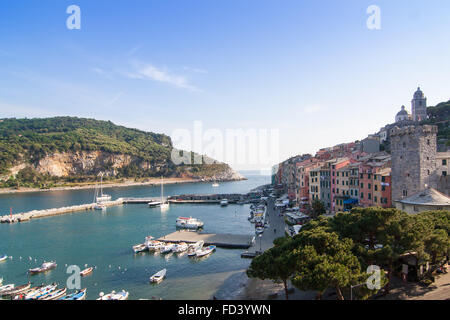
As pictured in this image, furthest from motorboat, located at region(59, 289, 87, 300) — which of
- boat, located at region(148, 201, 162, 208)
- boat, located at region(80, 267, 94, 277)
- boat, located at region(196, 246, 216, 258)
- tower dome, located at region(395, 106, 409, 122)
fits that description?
tower dome, located at region(395, 106, 409, 122)

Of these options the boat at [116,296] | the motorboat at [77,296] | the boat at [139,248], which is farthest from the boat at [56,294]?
the boat at [139,248]

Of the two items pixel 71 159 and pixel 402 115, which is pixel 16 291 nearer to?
pixel 402 115

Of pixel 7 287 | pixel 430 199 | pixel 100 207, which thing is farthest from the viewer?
pixel 100 207

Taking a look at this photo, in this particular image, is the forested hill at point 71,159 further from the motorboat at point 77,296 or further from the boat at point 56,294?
the motorboat at point 77,296

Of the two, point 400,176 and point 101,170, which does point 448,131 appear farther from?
point 101,170

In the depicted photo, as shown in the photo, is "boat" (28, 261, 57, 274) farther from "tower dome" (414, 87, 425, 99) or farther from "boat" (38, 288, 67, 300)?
"tower dome" (414, 87, 425, 99)

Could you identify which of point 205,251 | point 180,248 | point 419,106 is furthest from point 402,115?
point 180,248
